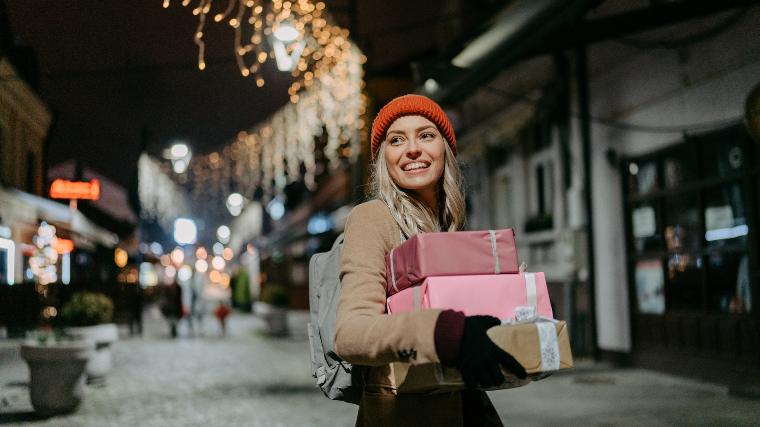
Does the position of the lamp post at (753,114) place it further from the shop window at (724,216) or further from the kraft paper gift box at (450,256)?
the kraft paper gift box at (450,256)

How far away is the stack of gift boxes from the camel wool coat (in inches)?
3.2

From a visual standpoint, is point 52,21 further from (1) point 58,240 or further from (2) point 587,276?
(2) point 587,276

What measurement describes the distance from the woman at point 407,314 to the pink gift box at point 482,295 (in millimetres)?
100

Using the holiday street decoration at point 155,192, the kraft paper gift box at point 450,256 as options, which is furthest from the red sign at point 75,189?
the holiday street decoration at point 155,192

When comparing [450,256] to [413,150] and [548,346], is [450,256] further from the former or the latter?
[413,150]

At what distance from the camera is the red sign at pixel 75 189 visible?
6562mm

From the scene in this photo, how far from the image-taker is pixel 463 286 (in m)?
1.92

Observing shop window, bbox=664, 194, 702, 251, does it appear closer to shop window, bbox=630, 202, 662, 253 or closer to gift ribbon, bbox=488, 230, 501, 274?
shop window, bbox=630, 202, 662, 253

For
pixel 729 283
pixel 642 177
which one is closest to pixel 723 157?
pixel 729 283

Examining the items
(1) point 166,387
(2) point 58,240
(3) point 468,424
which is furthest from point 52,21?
(1) point 166,387

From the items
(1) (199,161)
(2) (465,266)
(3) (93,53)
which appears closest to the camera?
(2) (465,266)

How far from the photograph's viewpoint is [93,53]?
5.98 meters

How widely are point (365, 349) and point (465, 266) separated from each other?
1.22 feet

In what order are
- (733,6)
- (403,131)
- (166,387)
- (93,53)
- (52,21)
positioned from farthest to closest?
(166,387), (733,6), (93,53), (52,21), (403,131)
